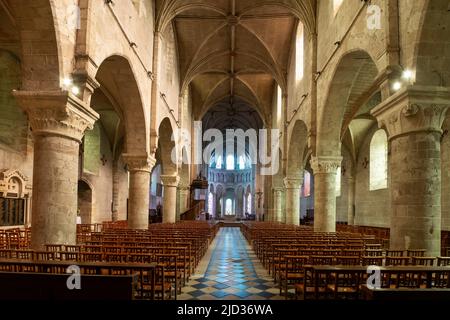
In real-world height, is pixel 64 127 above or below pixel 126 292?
above

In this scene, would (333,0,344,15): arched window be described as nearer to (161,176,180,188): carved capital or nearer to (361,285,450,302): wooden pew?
(361,285,450,302): wooden pew

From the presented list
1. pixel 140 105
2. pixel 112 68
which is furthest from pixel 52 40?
pixel 140 105

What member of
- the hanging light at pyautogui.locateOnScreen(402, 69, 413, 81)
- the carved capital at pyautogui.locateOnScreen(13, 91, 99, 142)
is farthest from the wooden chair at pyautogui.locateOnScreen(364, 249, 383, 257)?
the carved capital at pyautogui.locateOnScreen(13, 91, 99, 142)

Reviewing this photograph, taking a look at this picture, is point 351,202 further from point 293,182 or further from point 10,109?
point 10,109

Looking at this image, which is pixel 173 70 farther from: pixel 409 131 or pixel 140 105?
pixel 409 131

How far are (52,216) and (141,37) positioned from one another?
34.6 ft

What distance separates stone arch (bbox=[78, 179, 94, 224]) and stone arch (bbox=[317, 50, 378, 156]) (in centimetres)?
1562

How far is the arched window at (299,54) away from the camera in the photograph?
2185cm

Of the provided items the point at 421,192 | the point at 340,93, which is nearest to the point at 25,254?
the point at 421,192

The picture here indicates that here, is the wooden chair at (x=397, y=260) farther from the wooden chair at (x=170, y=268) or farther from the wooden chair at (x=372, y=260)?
the wooden chair at (x=170, y=268)

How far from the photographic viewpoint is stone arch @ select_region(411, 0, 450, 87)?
7.65 m

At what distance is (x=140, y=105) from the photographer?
16.3 meters

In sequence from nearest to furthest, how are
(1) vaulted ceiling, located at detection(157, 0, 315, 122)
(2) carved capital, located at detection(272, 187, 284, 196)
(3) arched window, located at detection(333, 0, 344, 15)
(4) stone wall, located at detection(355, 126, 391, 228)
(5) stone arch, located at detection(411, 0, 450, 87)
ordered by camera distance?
1. (5) stone arch, located at detection(411, 0, 450, 87)
2. (3) arched window, located at detection(333, 0, 344, 15)
3. (1) vaulted ceiling, located at detection(157, 0, 315, 122)
4. (4) stone wall, located at detection(355, 126, 391, 228)
5. (2) carved capital, located at detection(272, 187, 284, 196)

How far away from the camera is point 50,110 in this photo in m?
8.29
